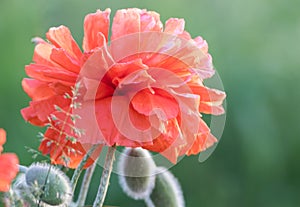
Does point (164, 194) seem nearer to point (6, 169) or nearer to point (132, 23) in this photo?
point (132, 23)

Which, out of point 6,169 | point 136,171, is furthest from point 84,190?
point 6,169

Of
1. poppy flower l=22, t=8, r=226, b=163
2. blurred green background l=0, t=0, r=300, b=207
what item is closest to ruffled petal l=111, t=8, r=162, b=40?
poppy flower l=22, t=8, r=226, b=163

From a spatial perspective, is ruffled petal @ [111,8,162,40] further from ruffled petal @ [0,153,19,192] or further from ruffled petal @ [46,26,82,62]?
ruffled petal @ [0,153,19,192]

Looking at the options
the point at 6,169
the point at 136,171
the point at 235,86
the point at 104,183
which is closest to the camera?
the point at 6,169

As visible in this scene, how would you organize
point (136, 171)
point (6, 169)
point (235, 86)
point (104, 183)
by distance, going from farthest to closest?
1. point (235, 86)
2. point (136, 171)
3. point (104, 183)
4. point (6, 169)

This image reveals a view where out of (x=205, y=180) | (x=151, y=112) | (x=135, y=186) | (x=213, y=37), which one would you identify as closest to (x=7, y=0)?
(x=213, y=37)
